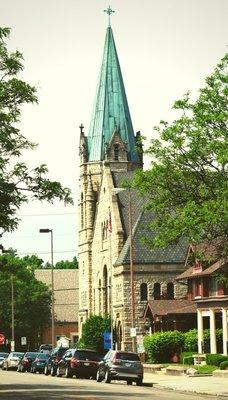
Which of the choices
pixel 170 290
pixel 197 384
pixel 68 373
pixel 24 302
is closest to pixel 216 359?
pixel 68 373

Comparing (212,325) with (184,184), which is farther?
(212,325)

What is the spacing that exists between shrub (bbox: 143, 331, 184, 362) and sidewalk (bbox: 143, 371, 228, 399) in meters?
14.6

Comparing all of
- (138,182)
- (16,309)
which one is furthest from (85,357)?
(16,309)

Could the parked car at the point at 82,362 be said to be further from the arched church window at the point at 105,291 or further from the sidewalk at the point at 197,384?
the arched church window at the point at 105,291

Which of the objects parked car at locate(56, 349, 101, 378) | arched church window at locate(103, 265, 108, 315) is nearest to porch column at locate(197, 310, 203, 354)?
parked car at locate(56, 349, 101, 378)

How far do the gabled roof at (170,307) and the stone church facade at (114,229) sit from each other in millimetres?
1851

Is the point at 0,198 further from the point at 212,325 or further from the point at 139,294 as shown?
the point at 139,294

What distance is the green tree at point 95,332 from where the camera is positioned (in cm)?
8825

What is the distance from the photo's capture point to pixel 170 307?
78500 millimetres

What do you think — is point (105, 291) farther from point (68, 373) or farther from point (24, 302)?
point (68, 373)

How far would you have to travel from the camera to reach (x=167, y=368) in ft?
189

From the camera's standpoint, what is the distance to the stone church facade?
88000mm

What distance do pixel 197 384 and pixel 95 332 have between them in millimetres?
45838

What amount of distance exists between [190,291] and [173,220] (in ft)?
103
